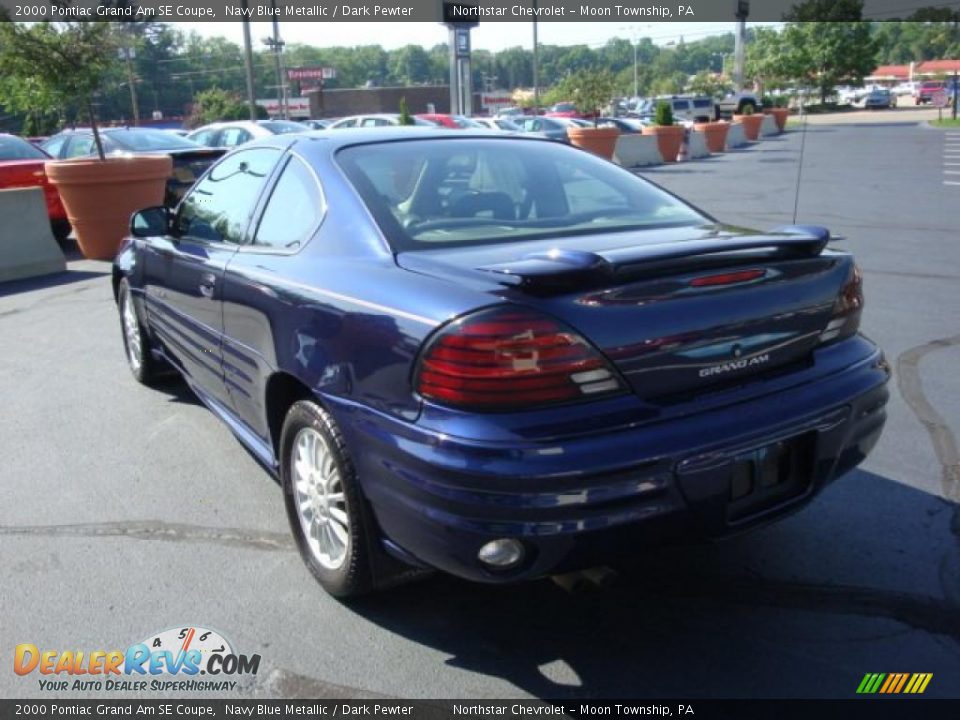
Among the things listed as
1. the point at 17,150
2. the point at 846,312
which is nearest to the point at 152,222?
the point at 846,312

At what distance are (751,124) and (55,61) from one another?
27563mm

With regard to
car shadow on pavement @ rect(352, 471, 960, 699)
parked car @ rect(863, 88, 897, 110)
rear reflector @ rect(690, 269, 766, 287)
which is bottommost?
parked car @ rect(863, 88, 897, 110)

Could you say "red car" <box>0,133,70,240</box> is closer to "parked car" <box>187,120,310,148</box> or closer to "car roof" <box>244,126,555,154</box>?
"parked car" <box>187,120,310,148</box>

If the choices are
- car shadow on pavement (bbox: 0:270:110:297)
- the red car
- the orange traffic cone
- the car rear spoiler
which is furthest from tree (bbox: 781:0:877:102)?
the car rear spoiler

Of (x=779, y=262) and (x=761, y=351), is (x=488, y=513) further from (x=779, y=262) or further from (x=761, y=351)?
(x=779, y=262)

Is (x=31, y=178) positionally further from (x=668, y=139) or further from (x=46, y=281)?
(x=668, y=139)

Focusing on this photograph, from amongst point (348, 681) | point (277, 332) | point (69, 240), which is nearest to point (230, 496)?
point (277, 332)

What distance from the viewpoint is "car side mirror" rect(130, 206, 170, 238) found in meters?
4.75

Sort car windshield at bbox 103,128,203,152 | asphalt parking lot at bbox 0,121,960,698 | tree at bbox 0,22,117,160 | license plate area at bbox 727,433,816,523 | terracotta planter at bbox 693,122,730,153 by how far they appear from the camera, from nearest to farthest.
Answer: license plate area at bbox 727,433,816,523 → asphalt parking lot at bbox 0,121,960,698 → tree at bbox 0,22,117,160 → car windshield at bbox 103,128,203,152 → terracotta planter at bbox 693,122,730,153

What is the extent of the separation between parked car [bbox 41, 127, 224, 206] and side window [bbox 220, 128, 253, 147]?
1317 mm

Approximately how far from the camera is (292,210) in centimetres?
353

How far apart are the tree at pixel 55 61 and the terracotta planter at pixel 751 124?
84.5ft

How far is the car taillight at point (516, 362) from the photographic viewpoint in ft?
7.97

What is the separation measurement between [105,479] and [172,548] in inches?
37.6
